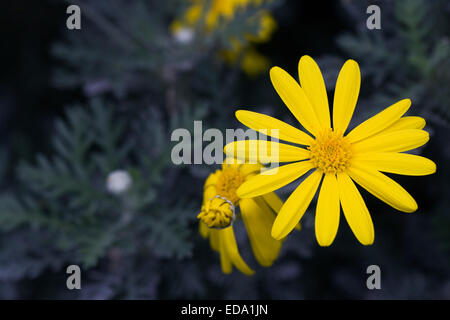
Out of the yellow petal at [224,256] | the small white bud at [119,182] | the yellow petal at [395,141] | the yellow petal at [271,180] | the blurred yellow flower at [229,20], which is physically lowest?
the yellow petal at [224,256]

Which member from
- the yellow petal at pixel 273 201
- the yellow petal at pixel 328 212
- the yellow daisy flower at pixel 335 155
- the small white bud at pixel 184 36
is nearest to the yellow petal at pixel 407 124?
the yellow daisy flower at pixel 335 155

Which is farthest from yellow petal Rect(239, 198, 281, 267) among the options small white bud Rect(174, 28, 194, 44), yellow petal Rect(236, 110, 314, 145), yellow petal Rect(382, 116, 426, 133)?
small white bud Rect(174, 28, 194, 44)

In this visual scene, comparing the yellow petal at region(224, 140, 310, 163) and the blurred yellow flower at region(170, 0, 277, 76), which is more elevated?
the blurred yellow flower at region(170, 0, 277, 76)

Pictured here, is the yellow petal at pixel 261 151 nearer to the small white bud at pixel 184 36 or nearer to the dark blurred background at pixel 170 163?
the dark blurred background at pixel 170 163

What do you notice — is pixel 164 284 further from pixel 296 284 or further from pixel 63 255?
pixel 296 284

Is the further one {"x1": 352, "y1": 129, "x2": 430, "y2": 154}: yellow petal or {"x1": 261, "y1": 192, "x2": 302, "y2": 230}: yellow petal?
{"x1": 261, "y1": 192, "x2": 302, "y2": 230}: yellow petal

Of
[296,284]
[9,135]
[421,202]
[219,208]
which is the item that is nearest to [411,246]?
[421,202]

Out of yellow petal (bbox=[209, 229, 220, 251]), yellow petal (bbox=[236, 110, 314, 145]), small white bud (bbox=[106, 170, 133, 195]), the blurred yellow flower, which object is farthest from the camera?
the blurred yellow flower

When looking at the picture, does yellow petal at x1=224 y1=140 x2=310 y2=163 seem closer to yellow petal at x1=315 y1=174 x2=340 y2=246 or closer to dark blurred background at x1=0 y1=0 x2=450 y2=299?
yellow petal at x1=315 y1=174 x2=340 y2=246

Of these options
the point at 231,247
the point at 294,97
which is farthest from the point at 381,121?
the point at 231,247
